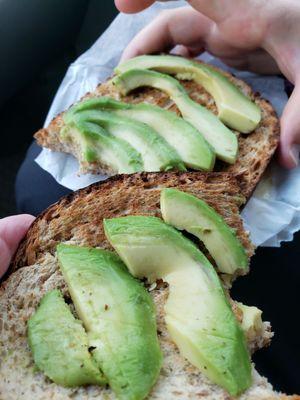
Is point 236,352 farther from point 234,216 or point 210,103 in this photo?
point 210,103

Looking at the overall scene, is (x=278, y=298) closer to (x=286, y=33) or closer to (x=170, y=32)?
(x=286, y=33)

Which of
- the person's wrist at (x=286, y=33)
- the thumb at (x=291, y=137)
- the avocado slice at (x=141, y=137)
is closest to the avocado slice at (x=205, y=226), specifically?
the avocado slice at (x=141, y=137)

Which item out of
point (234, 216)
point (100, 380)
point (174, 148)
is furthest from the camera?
point (174, 148)

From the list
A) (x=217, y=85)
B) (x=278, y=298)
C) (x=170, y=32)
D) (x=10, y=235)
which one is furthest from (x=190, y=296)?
(x=170, y=32)

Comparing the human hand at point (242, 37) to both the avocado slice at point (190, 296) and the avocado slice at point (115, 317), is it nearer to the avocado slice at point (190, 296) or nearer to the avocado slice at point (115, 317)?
the avocado slice at point (190, 296)

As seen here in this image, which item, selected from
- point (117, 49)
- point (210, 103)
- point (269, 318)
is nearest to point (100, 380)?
point (269, 318)

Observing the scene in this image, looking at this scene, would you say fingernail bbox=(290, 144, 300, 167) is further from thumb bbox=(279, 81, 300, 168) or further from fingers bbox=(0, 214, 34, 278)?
fingers bbox=(0, 214, 34, 278)
